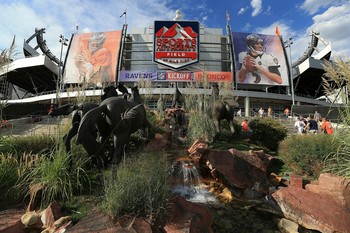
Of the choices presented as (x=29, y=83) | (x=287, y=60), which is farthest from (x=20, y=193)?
(x=29, y=83)

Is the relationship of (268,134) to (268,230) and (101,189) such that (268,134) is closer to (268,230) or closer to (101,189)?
(268,230)

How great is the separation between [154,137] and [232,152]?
11.5 ft

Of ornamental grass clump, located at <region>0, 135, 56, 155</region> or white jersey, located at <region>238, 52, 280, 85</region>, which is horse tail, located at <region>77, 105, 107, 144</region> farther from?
white jersey, located at <region>238, 52, 280, 85</region>

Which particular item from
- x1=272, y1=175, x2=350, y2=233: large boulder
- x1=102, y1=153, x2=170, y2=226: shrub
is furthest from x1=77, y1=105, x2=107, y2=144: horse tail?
x1=272, y1=175, x2=350, y2=233: large boulder

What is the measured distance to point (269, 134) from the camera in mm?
10188

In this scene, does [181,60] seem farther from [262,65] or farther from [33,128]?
[33,128]

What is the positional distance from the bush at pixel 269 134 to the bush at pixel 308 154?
2.75 metres

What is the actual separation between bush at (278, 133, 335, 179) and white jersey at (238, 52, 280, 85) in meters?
32.0

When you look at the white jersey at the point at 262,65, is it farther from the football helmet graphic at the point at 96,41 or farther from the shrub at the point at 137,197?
the shrub at the point at 137,197

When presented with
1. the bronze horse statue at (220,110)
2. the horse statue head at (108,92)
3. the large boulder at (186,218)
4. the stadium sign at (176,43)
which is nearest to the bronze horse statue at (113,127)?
the horse statue head at (108,92)

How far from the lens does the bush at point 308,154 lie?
636 centimetres

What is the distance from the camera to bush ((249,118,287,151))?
33.1 feet

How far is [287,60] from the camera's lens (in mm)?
40531

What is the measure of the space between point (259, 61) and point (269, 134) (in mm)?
31049
